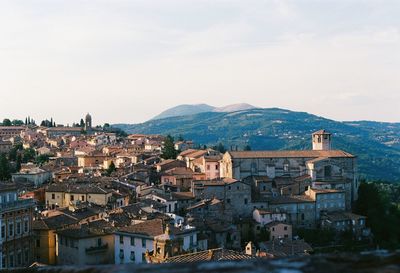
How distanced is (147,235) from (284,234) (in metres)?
23.4

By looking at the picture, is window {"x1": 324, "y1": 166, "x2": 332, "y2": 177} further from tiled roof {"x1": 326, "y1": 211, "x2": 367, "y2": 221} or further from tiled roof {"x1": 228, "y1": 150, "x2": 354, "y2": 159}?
tiled roof {"x1": 326, "y1": 211, "x2": 367, "y2": 221}

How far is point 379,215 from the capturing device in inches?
2554

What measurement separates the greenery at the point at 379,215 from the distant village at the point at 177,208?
162 centimetres

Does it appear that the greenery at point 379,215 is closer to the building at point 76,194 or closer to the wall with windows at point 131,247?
the building at point 76,194

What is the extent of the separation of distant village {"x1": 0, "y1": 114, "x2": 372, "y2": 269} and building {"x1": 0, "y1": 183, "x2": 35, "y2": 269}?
7cm

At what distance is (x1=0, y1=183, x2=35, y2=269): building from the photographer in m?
32.7

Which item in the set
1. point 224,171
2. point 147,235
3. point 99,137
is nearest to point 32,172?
point 224,171

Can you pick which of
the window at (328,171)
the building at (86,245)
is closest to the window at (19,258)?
the building at (86,245)

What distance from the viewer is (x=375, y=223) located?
6288 cm

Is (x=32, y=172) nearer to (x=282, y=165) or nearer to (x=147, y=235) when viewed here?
(x=282, y=165)

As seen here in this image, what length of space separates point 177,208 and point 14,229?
23121mm

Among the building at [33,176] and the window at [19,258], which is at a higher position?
the building at [33,176]

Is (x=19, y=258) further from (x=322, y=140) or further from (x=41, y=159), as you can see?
(x=41, y=159)

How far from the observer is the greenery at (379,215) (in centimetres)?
6116
